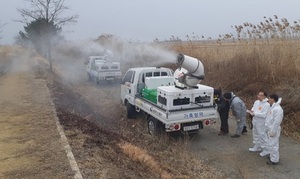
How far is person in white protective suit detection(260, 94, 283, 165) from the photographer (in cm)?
688

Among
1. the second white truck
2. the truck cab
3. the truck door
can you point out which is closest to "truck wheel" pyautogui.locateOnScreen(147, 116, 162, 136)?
the truck cab

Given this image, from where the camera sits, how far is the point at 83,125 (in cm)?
875

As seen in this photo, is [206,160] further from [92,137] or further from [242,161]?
[92,137]

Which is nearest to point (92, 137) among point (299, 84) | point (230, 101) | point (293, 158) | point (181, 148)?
point (181, 148)

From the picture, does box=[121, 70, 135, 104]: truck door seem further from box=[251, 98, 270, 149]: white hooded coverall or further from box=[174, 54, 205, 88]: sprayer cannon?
box=[251, 98, 270, 149]: white hooded coverall

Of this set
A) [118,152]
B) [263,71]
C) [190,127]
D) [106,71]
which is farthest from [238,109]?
[106,71]

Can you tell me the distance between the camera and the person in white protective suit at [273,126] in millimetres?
6875

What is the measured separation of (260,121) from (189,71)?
7.75 ft

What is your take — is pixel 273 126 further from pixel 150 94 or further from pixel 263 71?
pixel 263 71

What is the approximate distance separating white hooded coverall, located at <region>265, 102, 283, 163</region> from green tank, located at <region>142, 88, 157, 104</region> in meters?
3.64

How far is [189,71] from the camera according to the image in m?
8.63

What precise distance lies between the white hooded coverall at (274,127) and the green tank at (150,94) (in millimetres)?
3638

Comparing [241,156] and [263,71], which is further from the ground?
[263,71]

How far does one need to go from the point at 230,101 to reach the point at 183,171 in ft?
10.6
